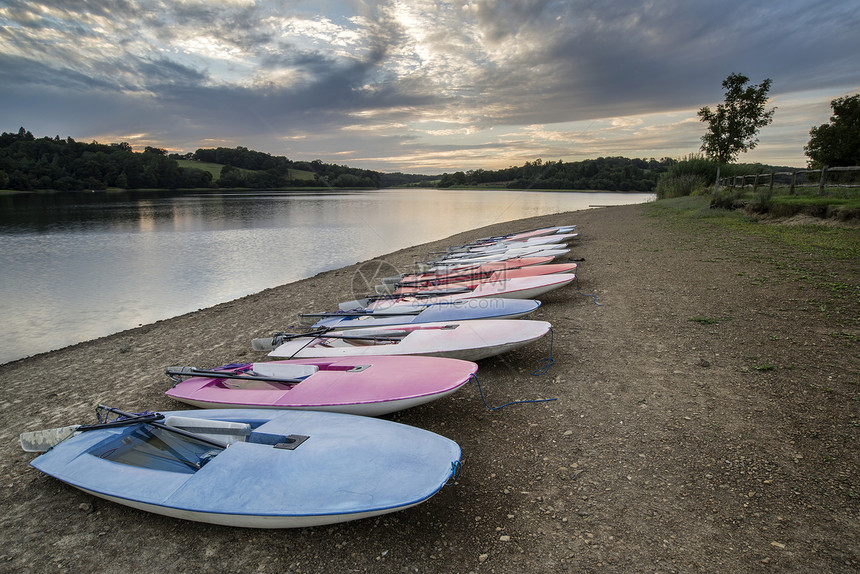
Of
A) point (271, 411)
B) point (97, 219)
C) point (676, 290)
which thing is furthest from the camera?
point (97, 219)

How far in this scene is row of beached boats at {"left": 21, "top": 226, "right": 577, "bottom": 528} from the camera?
2.24 metres

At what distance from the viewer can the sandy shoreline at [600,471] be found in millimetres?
A: 2113

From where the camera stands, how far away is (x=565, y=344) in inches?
192

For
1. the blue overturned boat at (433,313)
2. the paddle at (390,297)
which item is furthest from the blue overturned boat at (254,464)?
the paddle at (390,297)

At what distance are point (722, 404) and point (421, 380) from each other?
2364 millimetres

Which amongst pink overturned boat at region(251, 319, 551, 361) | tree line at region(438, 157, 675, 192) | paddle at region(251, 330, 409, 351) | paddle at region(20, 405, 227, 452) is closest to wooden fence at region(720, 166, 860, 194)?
pink overturned boat at region(251, 319, 551, 361)

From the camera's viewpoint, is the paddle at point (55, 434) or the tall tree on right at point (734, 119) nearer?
the paddle at point (55, 434)

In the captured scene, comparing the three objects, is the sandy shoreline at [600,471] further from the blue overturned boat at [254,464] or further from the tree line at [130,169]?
the tree line at [130,169]

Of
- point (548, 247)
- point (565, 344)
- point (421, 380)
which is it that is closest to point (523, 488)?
point (421, 380)

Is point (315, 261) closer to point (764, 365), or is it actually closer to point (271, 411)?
point (271, 411)

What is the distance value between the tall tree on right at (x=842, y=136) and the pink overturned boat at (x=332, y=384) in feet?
95.1

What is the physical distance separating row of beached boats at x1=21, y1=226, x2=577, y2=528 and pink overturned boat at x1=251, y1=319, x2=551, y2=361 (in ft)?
0.06

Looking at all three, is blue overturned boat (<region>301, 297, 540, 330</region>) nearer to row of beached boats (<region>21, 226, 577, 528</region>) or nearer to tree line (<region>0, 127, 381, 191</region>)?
row of beached boats (<region>21, 226, 577, 528</region>)

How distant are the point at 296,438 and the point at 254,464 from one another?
1.01ft
